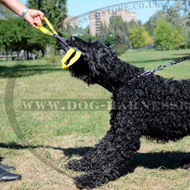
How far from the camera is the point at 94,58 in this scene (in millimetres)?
3309

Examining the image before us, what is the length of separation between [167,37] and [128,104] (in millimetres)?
66519

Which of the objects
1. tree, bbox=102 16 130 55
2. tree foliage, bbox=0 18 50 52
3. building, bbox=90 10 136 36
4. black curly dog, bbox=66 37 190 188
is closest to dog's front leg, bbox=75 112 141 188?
black curly dog, bbox=66 37 190 188

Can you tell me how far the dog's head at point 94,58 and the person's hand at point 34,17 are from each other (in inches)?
27.7

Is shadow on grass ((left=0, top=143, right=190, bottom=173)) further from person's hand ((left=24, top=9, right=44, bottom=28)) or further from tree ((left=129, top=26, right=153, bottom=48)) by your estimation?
tree ((left=129, top=26, right=153, bottom=48))

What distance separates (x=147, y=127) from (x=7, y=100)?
651 centimetres

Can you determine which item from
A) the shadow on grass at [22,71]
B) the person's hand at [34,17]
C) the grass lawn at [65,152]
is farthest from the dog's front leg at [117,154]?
the shadow on grass at [22,71]

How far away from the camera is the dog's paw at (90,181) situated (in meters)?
3.41

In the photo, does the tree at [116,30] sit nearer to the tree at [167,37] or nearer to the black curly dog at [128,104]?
the black curly dog at [128,104]

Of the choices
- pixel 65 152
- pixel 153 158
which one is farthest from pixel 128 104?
pixel 65 152

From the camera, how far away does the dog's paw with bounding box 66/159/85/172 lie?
399 centimetres

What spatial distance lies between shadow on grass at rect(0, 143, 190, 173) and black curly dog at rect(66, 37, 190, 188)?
2.06 ft

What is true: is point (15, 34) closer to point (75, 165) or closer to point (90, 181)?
point (75, 165)

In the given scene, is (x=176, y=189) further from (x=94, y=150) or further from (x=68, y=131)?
(x=68, y=131)

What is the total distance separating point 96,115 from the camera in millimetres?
7023
